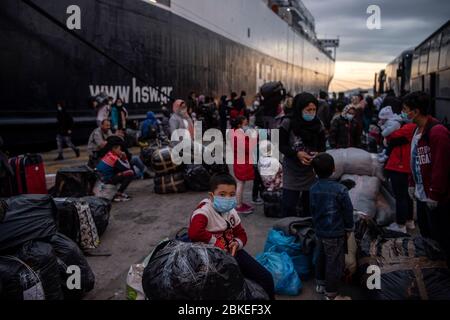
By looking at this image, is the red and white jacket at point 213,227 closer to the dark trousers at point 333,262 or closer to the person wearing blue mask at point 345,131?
the dark trousers at point 333,262

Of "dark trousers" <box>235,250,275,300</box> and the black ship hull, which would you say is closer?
"dark trousers" <box>235,250,275,300</box>

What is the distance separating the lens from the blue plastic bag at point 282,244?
392 centimetres

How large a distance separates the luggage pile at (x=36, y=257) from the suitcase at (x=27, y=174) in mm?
2156

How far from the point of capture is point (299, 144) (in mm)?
4406

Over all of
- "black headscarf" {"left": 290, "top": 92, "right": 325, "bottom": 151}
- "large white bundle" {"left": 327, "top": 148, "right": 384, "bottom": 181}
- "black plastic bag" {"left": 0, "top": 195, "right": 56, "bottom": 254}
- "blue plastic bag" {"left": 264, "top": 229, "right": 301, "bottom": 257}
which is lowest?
"blue plastic bag" {"left": 264, "top": 229, "right": 301, "bottom": 257}

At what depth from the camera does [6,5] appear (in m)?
8.69

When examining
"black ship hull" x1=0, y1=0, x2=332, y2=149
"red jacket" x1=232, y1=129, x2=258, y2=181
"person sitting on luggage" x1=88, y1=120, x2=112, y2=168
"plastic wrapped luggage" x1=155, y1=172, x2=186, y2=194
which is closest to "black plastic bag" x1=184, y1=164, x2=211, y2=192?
"plastic wrapped luggage" x1=155, y1=172, x2=186, y2=194

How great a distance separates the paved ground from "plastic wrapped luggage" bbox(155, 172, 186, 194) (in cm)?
14

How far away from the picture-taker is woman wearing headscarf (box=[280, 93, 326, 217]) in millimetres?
4289

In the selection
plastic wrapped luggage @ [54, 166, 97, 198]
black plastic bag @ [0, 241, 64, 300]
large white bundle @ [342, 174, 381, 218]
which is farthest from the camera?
plastic wrapped luggage @ [54, 166, 97, 198]

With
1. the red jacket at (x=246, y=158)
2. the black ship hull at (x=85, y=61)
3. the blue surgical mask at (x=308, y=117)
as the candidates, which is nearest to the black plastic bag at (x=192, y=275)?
the blue surgical mask at (x=308, y=117)

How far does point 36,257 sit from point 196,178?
4.29 meters

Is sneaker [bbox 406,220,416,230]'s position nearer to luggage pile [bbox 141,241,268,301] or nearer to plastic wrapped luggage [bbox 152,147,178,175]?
luggage pile [bbox 141,241,268,301]

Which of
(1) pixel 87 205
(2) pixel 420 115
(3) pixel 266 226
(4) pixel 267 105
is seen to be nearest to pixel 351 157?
(3) pixel 266 226
